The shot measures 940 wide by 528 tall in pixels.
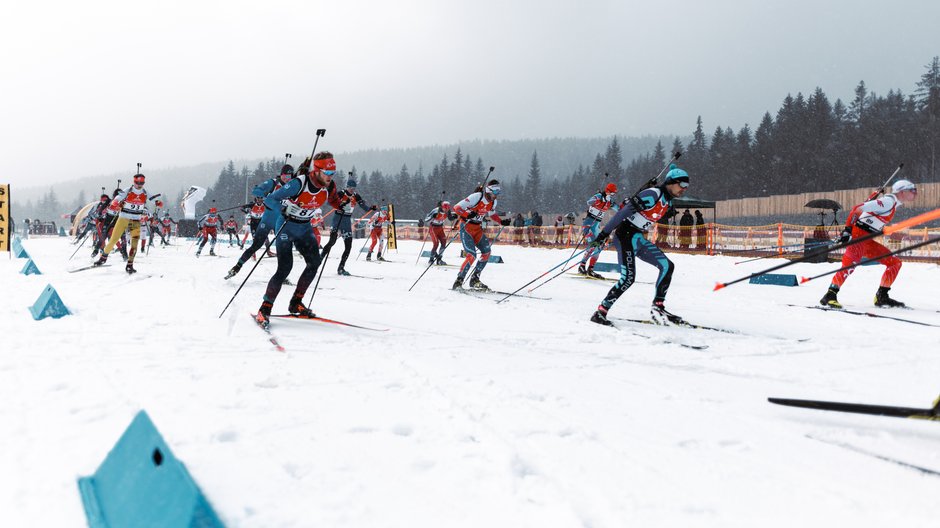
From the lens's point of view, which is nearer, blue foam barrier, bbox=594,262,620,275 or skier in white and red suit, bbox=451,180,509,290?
skier in white and red suit, bbox=451,180,509,290

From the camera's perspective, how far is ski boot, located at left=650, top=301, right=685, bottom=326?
6254 mm

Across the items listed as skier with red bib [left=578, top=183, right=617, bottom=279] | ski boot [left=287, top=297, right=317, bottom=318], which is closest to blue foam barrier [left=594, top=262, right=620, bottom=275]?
skier with red bib [left=578, top=183, right=617, bottom=279]

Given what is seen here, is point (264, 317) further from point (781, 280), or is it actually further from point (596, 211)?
point (781, 280)

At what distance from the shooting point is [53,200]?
552ft

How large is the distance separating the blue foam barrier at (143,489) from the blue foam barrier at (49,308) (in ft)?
14.9

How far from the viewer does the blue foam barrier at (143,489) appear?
1539 millimetres

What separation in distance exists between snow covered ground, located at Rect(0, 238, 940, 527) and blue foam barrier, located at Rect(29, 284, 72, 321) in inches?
7.4

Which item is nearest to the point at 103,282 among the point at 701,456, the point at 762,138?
the point at 701,456

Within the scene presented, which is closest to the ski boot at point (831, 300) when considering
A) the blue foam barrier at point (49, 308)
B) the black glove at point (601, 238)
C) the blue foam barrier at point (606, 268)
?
the black glove at point (601, 238)

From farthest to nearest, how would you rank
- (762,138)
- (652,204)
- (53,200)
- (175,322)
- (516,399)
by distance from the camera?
1. (53,200)
2. (762,138)
3. (652,204)
4. (175,322)
5. (516,399)

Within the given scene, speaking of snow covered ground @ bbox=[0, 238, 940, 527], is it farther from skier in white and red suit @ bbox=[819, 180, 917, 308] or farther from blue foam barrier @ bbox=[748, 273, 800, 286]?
blue foam barrier @ bbox=[748, 273, 800, 286]

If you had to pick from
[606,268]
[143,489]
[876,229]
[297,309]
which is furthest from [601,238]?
[606,268]

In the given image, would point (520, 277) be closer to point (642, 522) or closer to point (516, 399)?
point (516, 399)

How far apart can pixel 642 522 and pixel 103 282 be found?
395 inches
